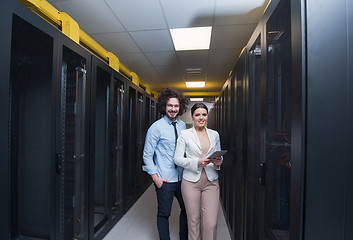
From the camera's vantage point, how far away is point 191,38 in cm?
227

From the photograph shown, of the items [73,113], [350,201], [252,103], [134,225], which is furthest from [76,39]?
[134,225]

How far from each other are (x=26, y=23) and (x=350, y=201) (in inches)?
63.4

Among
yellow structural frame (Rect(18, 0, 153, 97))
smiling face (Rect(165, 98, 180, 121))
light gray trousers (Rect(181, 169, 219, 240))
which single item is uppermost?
yellow structural frame (Rect(18, 0, 153, 97))

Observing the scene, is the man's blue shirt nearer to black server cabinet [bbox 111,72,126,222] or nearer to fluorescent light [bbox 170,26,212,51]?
black server cabinet [bbox 111,72,126,222]

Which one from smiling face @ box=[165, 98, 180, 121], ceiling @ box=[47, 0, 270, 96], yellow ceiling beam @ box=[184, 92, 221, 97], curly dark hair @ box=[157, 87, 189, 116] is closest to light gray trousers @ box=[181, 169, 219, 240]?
smiling face @ box=[165, 98, 180, 121]

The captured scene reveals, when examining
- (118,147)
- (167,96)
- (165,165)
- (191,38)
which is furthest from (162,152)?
(191,38)

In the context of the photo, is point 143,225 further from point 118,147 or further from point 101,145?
point 101,145

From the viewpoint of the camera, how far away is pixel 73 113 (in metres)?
1.39

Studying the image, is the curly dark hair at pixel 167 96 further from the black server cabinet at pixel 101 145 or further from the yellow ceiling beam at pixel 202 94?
the yellow ceiling beam at pixel 202 94

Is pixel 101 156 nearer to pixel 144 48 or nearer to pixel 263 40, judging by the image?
pixel 144 48

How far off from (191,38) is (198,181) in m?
1.85

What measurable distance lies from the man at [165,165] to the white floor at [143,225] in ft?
1.52

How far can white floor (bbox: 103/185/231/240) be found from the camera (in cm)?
176

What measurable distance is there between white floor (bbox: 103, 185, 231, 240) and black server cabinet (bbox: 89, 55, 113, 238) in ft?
0.69
